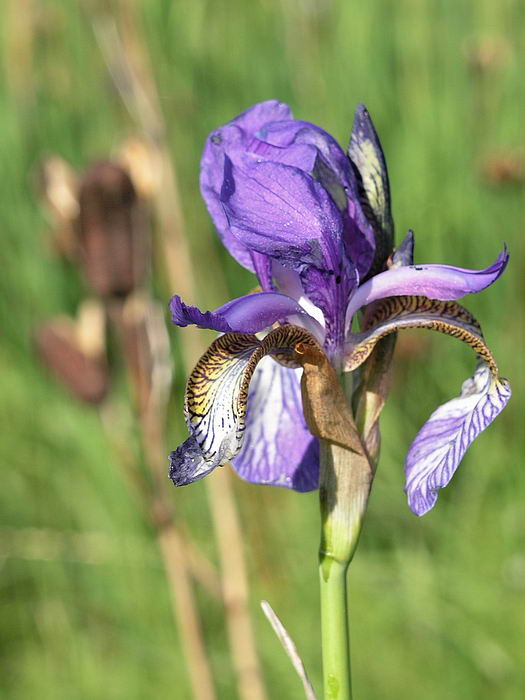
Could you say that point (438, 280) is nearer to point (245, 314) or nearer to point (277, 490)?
point (245, 314)

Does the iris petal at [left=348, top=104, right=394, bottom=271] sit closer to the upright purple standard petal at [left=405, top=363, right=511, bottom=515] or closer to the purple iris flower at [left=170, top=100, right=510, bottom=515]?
the purple iris flower at [left=170, top=100, right=510, bottom=515]

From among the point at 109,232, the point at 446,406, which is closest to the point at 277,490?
the point at 109,232

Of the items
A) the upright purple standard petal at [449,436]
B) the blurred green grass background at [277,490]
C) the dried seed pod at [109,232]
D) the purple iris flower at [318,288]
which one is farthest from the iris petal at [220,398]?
the blurred green grass background at [277,490]

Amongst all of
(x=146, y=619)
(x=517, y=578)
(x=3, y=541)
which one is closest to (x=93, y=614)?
(x=146, y=619)

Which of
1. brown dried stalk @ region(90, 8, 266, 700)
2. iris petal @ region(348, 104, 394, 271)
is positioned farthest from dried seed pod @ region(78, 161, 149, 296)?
iris petal @ region(348, 104, 394, 271)

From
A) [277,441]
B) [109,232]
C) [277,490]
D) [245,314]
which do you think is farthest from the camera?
[277,490]

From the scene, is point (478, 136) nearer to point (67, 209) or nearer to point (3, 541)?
point (67, 209)
